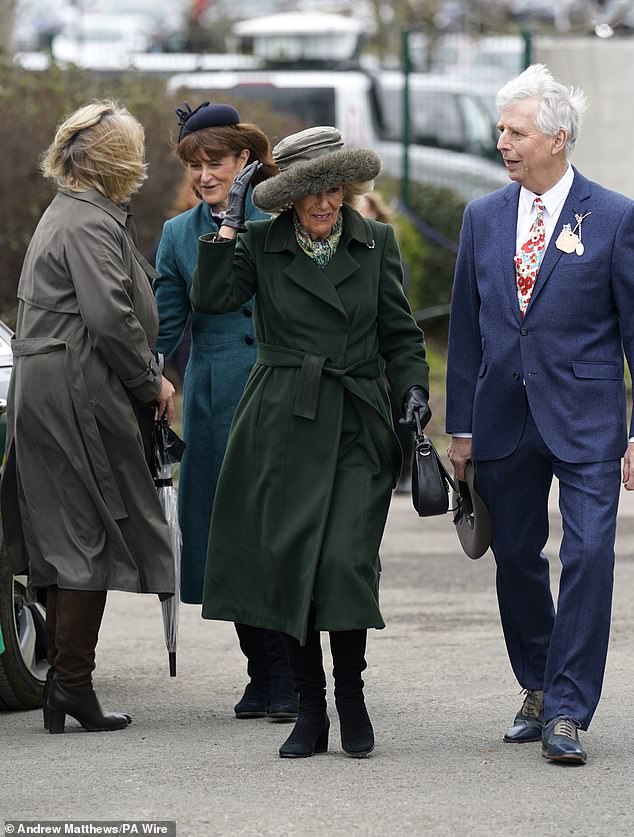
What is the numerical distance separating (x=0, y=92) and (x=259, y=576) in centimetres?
874

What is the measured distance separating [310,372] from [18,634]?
1.51 meters

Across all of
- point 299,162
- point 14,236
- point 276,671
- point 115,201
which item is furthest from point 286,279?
point 14,236

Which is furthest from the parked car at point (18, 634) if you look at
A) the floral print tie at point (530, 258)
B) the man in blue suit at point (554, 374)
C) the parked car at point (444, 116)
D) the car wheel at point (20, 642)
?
the parked car at point (444, 116)

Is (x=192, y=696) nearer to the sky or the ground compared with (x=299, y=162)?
nearer to the ground

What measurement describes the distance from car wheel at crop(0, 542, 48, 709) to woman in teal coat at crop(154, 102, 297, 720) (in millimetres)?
550

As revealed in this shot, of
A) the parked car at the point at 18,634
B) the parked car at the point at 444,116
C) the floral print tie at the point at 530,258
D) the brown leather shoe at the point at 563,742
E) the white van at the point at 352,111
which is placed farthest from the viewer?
the parked car at the point at 444,116

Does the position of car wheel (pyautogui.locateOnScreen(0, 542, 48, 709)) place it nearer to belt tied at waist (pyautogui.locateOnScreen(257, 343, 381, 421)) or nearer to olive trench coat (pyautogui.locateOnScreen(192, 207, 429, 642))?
olive trench coat (pyautogui.locateOnScreen(192, 207, 429, 642))

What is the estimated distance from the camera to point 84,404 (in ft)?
17.9

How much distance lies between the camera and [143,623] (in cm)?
777

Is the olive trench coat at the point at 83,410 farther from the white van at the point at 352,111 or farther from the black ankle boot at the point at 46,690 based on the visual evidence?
the white van at the point at 352,111

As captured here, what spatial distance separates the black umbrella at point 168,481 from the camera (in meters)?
5.69

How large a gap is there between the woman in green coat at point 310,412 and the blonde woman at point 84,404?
0.35m

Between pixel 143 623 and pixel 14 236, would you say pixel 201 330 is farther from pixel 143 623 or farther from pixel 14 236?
pixel 14 236

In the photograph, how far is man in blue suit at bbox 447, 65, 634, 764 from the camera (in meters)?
5.07
